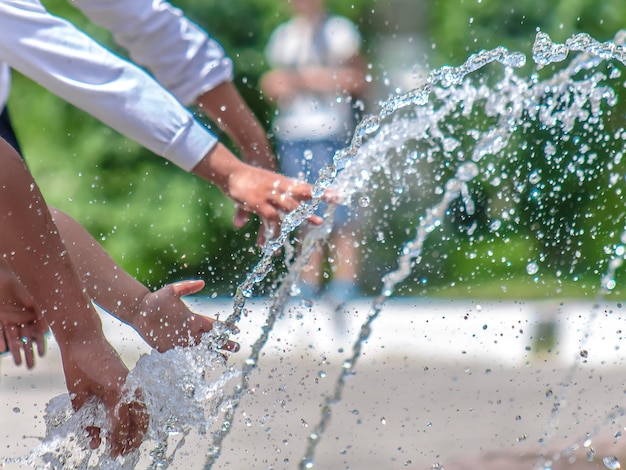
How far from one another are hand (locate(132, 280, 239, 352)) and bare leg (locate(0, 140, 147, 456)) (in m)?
0.27

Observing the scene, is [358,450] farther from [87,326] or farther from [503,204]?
[503,204]

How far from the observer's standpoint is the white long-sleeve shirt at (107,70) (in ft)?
7.35

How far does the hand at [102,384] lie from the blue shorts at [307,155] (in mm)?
2620

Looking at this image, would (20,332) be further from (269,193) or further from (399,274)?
(399,274)

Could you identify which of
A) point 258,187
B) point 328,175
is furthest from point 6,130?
point 328,175

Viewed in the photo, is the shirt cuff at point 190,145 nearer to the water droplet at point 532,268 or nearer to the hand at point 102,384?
the hand at point 102,384

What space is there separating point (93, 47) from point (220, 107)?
0.49 metres

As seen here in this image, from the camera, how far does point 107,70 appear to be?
2.33 metres

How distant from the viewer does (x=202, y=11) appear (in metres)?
5.78

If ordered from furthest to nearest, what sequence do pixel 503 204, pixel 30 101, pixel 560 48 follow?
Result: pixel 30 101 → pixel 503 204 → pixel 560 48

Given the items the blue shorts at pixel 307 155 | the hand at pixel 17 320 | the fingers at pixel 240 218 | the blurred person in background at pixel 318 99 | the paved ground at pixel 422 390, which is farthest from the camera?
the blurred person in background at pixel 318 99

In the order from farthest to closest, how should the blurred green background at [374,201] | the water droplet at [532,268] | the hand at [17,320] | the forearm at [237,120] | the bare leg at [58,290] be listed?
the blurred green background at [374,201] < the water droplet at [532,268] < the forearm at [237,120] < the hand at [17,320] < the bare leg at [58,290]

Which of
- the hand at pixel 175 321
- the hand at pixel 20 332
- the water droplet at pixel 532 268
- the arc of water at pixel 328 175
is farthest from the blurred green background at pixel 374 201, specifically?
the hand at pixel 20 332

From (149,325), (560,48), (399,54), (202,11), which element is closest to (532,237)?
(399,54)
